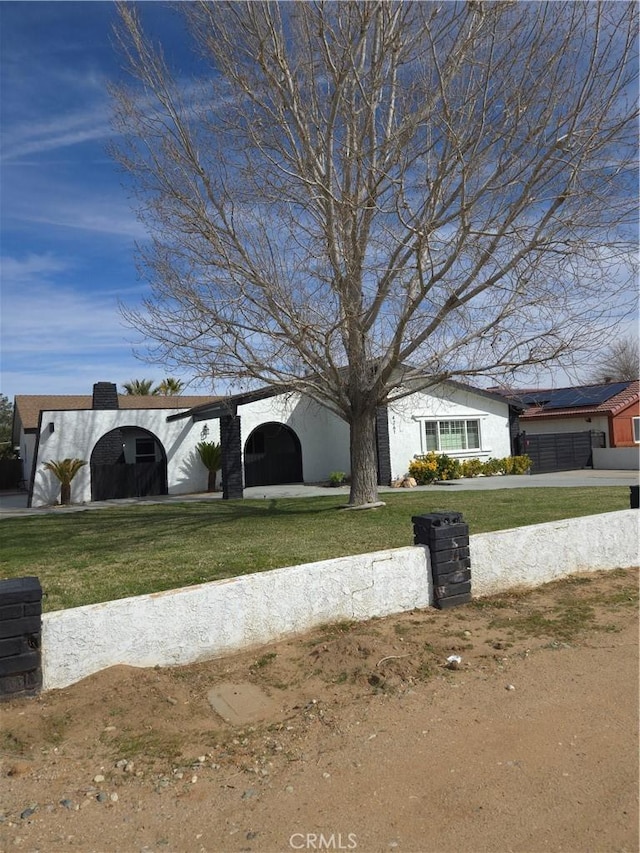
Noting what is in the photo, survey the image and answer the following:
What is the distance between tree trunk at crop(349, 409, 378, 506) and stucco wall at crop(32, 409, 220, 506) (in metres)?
8.56

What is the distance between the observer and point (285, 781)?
3605mm

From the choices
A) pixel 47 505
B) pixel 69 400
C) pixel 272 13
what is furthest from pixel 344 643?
pixel 69 400

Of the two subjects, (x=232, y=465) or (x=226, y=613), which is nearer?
(x=226, y=613)

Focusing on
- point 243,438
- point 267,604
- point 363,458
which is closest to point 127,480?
point 243,438

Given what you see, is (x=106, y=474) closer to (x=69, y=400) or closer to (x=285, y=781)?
(x=69, y=400)

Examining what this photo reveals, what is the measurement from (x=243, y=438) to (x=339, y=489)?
3810 millimetres

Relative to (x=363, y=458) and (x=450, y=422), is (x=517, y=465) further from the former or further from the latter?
(x=363, y=458)

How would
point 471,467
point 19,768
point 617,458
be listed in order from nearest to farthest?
point 19,768, point 471,467, point 617,458

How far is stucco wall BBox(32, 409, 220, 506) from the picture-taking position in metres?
18.5

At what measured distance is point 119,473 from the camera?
64.0 feet

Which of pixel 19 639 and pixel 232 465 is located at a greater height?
pixel 232 465

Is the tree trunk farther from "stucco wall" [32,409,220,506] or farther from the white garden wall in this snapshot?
"stucco wall" [32,409,220,506]

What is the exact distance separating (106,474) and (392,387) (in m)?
10.6

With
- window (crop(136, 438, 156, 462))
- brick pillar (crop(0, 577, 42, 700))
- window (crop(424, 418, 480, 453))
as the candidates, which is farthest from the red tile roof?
brick pillar (crop(0, 577, 42, 700))
